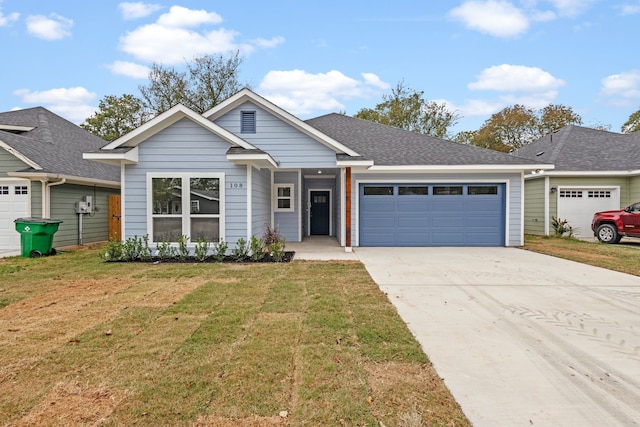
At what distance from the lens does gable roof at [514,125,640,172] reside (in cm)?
1412

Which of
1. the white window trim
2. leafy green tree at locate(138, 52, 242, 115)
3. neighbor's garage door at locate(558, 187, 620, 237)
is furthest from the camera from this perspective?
leafy green tree at locate(138, 52, 242, 115)

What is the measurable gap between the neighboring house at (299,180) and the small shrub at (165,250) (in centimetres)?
Result: 25

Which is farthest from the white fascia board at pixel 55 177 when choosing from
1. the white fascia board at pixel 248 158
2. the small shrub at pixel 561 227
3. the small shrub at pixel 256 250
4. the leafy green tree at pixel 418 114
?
the leafy green tree at pixel 418 114

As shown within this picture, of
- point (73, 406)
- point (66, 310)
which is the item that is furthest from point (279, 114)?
point (73, 406)

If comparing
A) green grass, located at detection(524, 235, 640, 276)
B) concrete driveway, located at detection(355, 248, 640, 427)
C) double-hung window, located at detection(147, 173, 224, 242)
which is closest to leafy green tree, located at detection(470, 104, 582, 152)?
green grass, located at detection(524, 235, 640, 276)

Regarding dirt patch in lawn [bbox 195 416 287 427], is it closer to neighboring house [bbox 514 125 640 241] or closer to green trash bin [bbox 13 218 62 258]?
green trash bin [bbox 13 218 62 258]

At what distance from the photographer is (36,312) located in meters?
4.54

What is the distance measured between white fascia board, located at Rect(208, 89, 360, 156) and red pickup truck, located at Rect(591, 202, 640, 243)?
9492 millimetres

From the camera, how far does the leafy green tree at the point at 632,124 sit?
106 ft

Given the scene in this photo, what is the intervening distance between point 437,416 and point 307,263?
5.98m

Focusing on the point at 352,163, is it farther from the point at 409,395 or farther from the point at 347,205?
the point at 409,395

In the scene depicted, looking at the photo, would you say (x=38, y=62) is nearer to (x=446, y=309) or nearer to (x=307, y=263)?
(x=307, y=263)

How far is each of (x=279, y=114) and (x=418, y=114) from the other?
23.0 meters

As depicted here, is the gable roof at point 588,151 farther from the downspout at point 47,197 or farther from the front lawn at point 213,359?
the downspout at point 47,197
